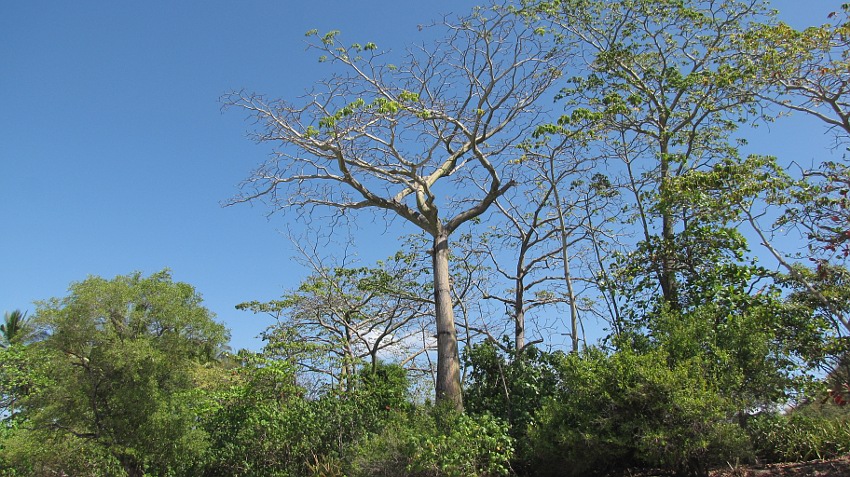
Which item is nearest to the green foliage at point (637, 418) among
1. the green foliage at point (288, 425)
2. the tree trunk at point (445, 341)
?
the tree trunk at point (445, 341)

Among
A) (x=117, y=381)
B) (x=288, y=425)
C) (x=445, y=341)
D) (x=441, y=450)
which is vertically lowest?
(x=441, y=450)

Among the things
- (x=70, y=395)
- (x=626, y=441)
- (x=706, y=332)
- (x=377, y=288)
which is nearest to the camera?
(x=626, y=441)

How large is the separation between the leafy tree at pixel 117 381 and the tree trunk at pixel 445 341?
4069mm

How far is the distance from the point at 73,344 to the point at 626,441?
8037 mm

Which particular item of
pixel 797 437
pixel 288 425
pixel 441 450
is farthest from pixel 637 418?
pixel 288 425

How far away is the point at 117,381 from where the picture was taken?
30.7ft

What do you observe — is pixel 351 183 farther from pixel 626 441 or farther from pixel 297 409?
pixel 626 441

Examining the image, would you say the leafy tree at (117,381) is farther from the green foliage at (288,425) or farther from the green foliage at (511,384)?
the green foliage at (511,384)

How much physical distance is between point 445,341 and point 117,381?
5.12 metres

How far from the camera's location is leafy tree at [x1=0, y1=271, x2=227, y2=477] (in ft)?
30.3

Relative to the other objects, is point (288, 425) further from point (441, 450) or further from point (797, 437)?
point (797, 437)

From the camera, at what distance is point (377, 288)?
13734mm

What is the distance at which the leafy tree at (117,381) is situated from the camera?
9.25 metres

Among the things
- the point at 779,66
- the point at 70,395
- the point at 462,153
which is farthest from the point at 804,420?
the point at 70,395
